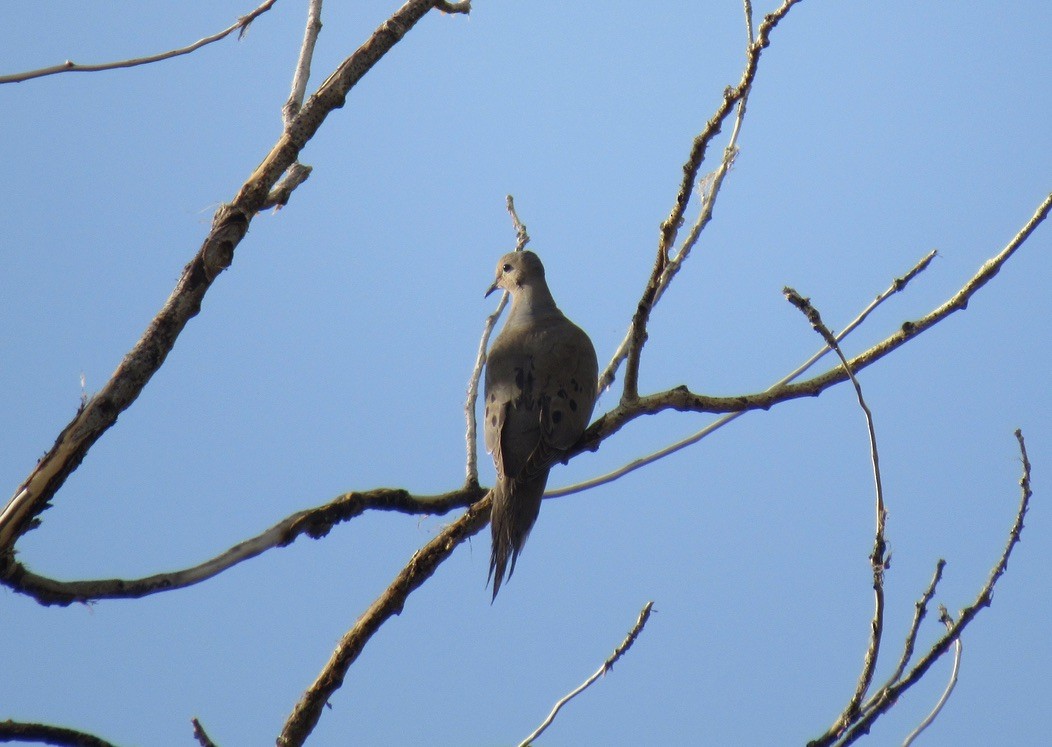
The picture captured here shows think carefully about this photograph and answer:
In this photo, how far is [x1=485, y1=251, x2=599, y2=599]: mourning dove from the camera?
4.14 metres

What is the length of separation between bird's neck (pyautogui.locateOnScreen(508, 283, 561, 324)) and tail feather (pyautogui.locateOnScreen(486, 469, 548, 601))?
1031mm

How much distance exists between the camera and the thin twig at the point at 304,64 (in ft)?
10.8

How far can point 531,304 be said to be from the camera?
17.2 feet

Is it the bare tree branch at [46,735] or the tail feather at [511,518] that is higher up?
the tail feather at [511,518]

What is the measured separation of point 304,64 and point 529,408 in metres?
1.64

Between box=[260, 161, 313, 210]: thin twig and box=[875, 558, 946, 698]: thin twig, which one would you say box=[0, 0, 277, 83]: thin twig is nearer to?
box=[260, 161, 313, 210]: thin twig

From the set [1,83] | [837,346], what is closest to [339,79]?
[1,83]

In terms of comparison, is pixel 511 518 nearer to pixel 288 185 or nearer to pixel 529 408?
pixel 529 408

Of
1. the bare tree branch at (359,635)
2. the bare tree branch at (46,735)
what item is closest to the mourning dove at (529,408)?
the bare tree branch at (359,635)

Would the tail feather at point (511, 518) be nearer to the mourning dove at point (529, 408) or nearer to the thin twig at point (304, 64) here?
the mourning dove at point (529, 408)

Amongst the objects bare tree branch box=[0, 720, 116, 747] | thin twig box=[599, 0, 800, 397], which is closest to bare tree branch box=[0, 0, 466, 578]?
bare tree branch box=[0, 720, 116, 747]

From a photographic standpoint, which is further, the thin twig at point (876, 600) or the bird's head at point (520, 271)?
the bird's head at point (520, 271)

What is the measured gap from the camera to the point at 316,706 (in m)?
3.21

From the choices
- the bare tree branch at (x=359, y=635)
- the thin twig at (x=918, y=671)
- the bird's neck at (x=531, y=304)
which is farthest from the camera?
the bird's neck at (x=531, y=304)
